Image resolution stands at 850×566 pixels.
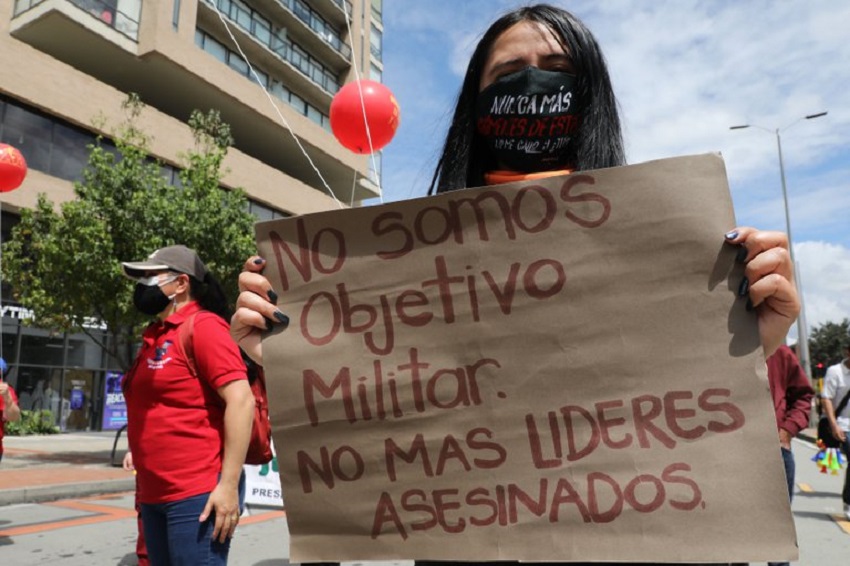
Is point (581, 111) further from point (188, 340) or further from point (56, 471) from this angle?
point (56, 471)

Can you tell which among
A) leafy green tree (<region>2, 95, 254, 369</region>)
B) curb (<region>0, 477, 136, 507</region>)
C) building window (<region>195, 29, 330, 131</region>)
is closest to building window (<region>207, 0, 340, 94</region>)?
building window (<region>195, 29, 330, 131</region>)

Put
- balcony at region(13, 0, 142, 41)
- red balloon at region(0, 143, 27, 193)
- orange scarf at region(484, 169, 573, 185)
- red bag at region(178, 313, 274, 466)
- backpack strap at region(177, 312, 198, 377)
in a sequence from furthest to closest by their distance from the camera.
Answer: balcony at region(13, 0, 142, 41), red balloon at region(0, 143, 27, 193), red bag at region(178, 313, 274, 466), backpack strap at region(177, 312, 198, 377), orange scarf at region(484, 169, 573, 185)

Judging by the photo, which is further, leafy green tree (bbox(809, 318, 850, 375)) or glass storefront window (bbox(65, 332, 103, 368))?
leafy green tree (bbox(809, 318, 850, 375))

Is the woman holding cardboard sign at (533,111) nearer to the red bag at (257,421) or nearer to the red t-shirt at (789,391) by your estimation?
the red bag at (257,421)

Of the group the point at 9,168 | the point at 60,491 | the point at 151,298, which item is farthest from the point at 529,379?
the point at 9,168

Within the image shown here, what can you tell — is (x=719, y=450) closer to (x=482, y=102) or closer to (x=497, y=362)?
(x=497, y=362)

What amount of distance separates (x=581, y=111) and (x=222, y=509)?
78.9 inches

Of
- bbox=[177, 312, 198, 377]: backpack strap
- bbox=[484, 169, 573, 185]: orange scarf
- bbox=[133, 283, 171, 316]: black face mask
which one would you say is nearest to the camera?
bbox=[484, 169, 573, 185]: orange scarf

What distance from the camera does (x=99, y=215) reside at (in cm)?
1280

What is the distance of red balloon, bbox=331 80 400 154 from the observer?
6879 millimetres

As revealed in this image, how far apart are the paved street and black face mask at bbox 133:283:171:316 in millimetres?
3022

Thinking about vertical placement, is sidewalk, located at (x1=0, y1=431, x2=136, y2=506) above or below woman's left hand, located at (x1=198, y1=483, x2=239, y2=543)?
below

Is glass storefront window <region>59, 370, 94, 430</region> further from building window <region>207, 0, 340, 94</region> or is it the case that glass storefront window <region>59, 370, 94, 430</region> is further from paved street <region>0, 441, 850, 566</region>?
building window <region>207, 0, 340, 94</region>

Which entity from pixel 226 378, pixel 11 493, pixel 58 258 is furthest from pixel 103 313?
pixel 226 378
